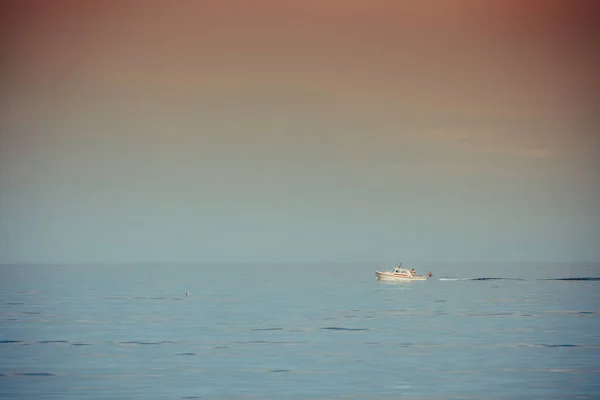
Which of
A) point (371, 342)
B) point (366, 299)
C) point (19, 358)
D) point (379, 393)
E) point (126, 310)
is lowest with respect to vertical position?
point (379, 393)

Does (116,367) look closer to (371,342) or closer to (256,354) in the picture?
(256,354)

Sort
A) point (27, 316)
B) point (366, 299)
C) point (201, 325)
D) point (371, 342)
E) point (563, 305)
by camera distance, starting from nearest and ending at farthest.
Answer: point (371, 342) → point (201, 325) → point (27, 316) → point (563, 305) → point (366, 299)

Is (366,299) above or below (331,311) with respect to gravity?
above

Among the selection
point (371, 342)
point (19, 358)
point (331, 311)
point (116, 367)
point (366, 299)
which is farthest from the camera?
point (366, 299)

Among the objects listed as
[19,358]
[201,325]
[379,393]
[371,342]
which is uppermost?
[201,325]

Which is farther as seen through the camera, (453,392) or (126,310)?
(126,310)

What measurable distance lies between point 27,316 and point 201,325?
25.1 m

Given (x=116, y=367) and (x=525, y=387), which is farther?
(x=116, y=367)

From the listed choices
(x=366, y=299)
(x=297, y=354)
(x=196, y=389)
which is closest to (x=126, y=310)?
(x=366, y=299)

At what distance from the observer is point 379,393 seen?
2009 inches

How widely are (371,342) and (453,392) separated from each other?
27.0 metres

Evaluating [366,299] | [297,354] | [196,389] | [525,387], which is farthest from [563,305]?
[196,389]

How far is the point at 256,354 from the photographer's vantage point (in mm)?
68625

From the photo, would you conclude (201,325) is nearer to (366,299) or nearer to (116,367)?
(116,367)
